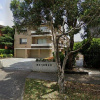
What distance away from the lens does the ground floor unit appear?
20663 millimetres

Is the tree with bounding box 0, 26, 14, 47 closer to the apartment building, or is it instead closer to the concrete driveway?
the apartment building

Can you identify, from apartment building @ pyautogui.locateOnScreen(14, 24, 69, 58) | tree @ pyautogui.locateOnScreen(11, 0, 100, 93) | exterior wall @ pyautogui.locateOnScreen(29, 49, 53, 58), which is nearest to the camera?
tree @ pyautogui.locateOnScreen(11, 0, 100, 93)

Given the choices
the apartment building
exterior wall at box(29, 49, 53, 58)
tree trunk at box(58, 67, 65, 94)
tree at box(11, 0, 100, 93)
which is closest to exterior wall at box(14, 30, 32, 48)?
the apartment building

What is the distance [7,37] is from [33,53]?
7.75 meters

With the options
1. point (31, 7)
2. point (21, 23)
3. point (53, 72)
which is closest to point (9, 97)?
point (53, 72)

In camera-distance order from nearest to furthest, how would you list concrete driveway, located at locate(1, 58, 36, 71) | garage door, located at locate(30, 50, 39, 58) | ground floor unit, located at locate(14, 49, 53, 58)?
concrete driveway, located at locate(1, 58, 36, 71) → ground floor unit, located at locate(14, 49, 53, 58) → garage door, located at locate(30, 50, 39, 58)

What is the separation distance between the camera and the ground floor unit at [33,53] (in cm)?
2066

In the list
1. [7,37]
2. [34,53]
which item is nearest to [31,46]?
[34,53]

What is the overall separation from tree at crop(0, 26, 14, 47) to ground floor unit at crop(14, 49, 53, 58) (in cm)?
263

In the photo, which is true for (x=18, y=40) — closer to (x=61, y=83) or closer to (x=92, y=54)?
(x=92, y=54)

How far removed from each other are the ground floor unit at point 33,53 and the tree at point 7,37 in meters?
2.63

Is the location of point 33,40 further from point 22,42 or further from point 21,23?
point 21,23

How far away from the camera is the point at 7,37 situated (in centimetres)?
2016

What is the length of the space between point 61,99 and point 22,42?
20249mm
